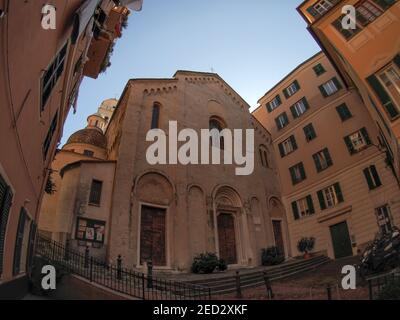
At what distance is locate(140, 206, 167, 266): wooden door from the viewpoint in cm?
1591

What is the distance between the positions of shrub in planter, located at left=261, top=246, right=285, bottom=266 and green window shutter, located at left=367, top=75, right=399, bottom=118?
11.4m

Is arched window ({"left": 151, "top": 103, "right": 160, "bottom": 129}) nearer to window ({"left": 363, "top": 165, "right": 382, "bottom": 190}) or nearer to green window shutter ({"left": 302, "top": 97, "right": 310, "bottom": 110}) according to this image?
green window shutter ({"left": 302, "top": 97, "right": 310, "bottom": 110})

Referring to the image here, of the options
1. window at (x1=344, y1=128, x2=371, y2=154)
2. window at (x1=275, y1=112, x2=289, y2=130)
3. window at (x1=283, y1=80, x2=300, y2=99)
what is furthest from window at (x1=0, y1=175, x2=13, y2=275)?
window at (x1=283, y1=80, x2=300, y2=99)

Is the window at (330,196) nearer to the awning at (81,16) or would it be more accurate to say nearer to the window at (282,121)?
the window at (282,121)

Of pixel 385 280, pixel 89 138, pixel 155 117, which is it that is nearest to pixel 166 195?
pixel 155 117

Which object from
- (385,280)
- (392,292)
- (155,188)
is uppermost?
(155,188)

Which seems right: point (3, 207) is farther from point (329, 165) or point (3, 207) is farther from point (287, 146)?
point (287, 146)

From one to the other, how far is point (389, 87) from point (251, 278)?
A: 1079 cm

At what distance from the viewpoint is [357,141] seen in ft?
72.7

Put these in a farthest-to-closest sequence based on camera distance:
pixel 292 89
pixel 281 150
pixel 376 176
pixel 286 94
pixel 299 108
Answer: pixel 286 94, pixel 292 89, pixel 281 150, pixel 299 108, pixel 376 176

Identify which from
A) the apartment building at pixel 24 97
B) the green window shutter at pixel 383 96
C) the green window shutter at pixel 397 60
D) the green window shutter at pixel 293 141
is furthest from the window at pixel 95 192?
the green window shutter at pixel 293 141
